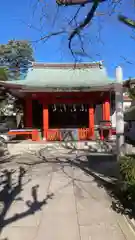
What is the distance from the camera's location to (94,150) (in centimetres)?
1425

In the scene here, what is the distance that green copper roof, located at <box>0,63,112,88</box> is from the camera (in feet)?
54.6

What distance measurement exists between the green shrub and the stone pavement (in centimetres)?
50

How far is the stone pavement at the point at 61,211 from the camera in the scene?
4344 mm

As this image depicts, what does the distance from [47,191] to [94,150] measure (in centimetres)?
783

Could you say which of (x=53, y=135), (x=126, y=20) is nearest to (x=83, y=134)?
(x=53, y=135)

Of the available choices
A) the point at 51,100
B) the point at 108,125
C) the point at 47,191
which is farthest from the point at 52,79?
the point at 47,191

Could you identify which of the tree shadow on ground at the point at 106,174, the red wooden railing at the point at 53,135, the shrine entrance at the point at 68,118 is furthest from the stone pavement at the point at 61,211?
the shrine entrance at the point at 68,118

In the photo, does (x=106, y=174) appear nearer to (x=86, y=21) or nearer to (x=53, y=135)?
(x=86, y=21)

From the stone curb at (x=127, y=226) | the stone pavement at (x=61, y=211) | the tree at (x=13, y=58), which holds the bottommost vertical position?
the stone curb at (x=127, y=226)

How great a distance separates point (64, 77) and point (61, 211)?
14.9m

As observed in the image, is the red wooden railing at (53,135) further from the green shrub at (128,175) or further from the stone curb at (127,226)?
the stone curb at (127,226)

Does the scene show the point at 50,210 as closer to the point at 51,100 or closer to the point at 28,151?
the point at 28,151

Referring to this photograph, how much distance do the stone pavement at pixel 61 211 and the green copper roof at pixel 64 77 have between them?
9132mm

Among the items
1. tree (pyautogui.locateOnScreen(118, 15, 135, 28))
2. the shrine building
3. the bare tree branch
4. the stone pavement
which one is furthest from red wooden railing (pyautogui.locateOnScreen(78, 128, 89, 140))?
tree (pyautogui.locateOnScreen(118, 15, 135, 28))
